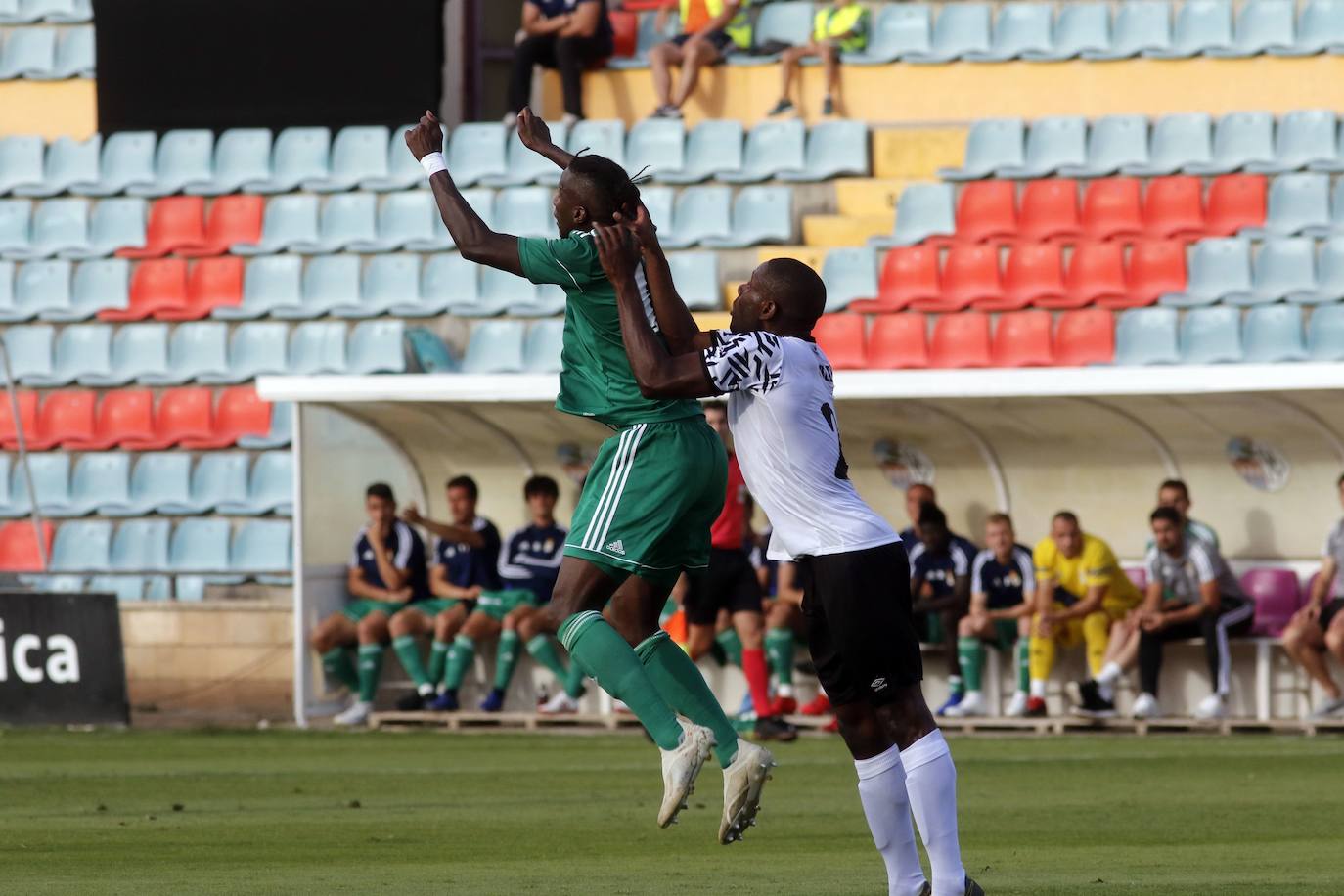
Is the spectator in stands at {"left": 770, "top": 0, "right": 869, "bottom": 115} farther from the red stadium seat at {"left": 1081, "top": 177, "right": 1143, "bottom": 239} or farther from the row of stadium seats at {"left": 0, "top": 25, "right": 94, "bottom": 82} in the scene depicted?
the row of stadium seats at {"left": 0, "top": 25, "right": 94, "bottom": 82}

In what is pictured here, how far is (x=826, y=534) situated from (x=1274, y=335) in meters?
9.89

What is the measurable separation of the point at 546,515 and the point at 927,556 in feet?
8.03

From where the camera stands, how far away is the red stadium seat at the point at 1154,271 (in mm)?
15430

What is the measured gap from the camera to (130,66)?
62.3 ft

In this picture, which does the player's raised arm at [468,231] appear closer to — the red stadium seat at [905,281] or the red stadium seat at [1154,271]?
the red stadium seat at [1154,271]

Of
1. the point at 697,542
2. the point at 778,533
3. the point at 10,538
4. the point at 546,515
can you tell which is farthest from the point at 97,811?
the point at 10,538

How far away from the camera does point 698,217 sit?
1700cm

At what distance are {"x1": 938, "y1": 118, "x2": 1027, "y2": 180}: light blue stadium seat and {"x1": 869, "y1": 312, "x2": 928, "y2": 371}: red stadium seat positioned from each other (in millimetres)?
1598

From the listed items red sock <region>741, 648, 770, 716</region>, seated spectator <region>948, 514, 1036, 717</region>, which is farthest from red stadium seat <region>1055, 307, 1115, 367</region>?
red sock <region>741, 648, 770, 716</region>

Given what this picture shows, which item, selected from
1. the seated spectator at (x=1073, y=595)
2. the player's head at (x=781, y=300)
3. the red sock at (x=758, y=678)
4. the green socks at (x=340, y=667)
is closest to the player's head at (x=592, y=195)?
the player's head at (x=781, y=300)

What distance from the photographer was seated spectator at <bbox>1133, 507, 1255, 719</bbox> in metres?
13.0

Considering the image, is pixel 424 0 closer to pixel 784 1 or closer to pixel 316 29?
pixel 316 29

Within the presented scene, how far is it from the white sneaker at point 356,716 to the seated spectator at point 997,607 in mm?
3728

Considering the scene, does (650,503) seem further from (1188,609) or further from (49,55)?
(49,55)
